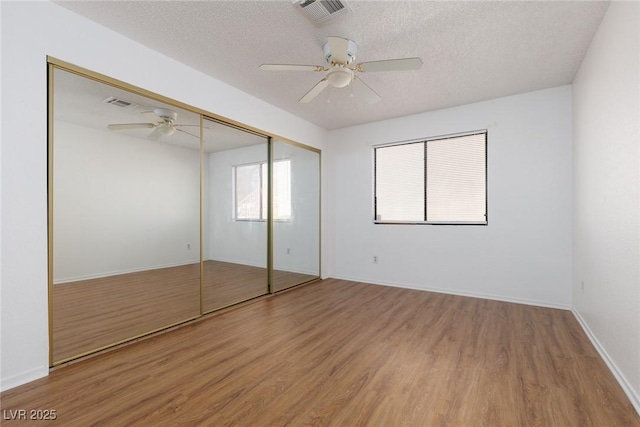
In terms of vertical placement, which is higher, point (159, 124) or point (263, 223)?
point (159, 124)

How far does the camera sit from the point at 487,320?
10.4 ft

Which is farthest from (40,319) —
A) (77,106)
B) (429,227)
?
(429,227)

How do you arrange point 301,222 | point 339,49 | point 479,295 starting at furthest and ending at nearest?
point 301,222, point 479,295, point 339,49

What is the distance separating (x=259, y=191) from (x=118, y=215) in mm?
1829

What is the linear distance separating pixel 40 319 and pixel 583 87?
5363 millimetres

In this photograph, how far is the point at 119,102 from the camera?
8.49 feet

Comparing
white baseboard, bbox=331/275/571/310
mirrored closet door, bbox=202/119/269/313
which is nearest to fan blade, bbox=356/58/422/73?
mirrored closet door, bbox=202/119/269/313

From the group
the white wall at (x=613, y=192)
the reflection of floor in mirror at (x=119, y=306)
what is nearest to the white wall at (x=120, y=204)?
the reflection of floor in mirror at (x=119, y=306)

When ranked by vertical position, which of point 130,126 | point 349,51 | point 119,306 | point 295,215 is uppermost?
point 349,51

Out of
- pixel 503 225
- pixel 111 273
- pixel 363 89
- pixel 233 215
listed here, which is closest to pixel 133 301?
pixel 111 273

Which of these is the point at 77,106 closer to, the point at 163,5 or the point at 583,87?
the point at 163,5

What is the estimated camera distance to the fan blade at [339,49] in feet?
6.82

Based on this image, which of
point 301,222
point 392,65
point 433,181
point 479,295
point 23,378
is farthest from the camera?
point 301,222

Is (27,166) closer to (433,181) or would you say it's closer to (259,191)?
(259,191)
